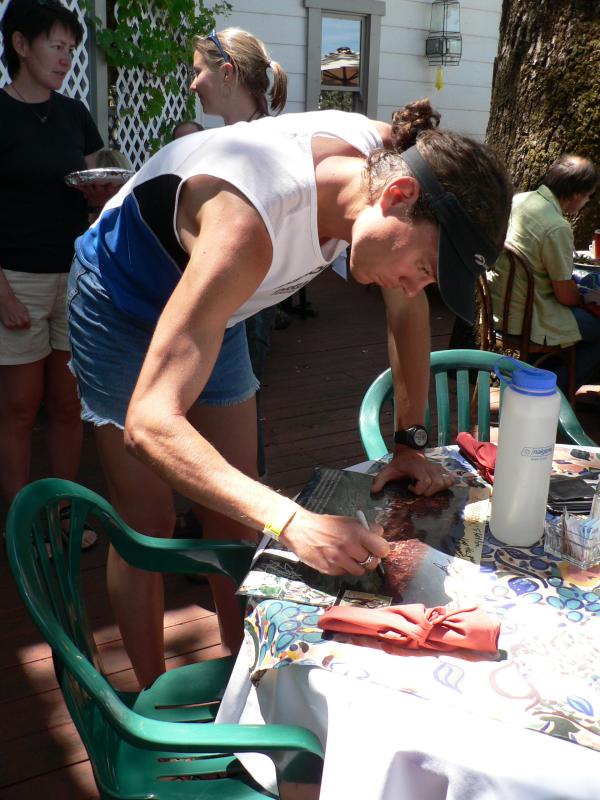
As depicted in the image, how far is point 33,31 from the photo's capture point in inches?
103

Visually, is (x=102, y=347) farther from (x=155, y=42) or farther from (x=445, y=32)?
(x=445, y=32)

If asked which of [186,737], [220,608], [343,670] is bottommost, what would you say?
[220,608]

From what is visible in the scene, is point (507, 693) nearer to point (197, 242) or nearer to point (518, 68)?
point (197, 242)

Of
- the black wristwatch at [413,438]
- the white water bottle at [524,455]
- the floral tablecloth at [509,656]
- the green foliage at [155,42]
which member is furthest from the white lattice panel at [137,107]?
the floral tablecloth at [509,656]

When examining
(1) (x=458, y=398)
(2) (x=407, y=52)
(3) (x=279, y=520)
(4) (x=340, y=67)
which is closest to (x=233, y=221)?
(3) (x=279, y=520)

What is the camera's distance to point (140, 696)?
1548 millimetres

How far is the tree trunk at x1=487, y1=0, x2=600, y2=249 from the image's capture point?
14.5ft

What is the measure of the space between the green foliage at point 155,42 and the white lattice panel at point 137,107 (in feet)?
0.03

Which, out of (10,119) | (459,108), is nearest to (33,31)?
(10,119)

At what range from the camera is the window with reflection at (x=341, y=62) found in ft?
24.5

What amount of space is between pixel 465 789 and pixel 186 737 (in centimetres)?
38

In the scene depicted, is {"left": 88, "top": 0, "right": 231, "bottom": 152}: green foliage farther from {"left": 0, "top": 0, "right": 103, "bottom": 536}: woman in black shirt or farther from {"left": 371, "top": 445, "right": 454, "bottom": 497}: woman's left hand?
{"left": 371, "top": 445, "right": 454, "bottom": 497}: woman's left hand

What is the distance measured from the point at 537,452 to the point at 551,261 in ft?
9.20

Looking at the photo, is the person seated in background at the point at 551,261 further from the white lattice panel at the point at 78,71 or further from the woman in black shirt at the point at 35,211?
the white lattice panel at the point at 78,71
